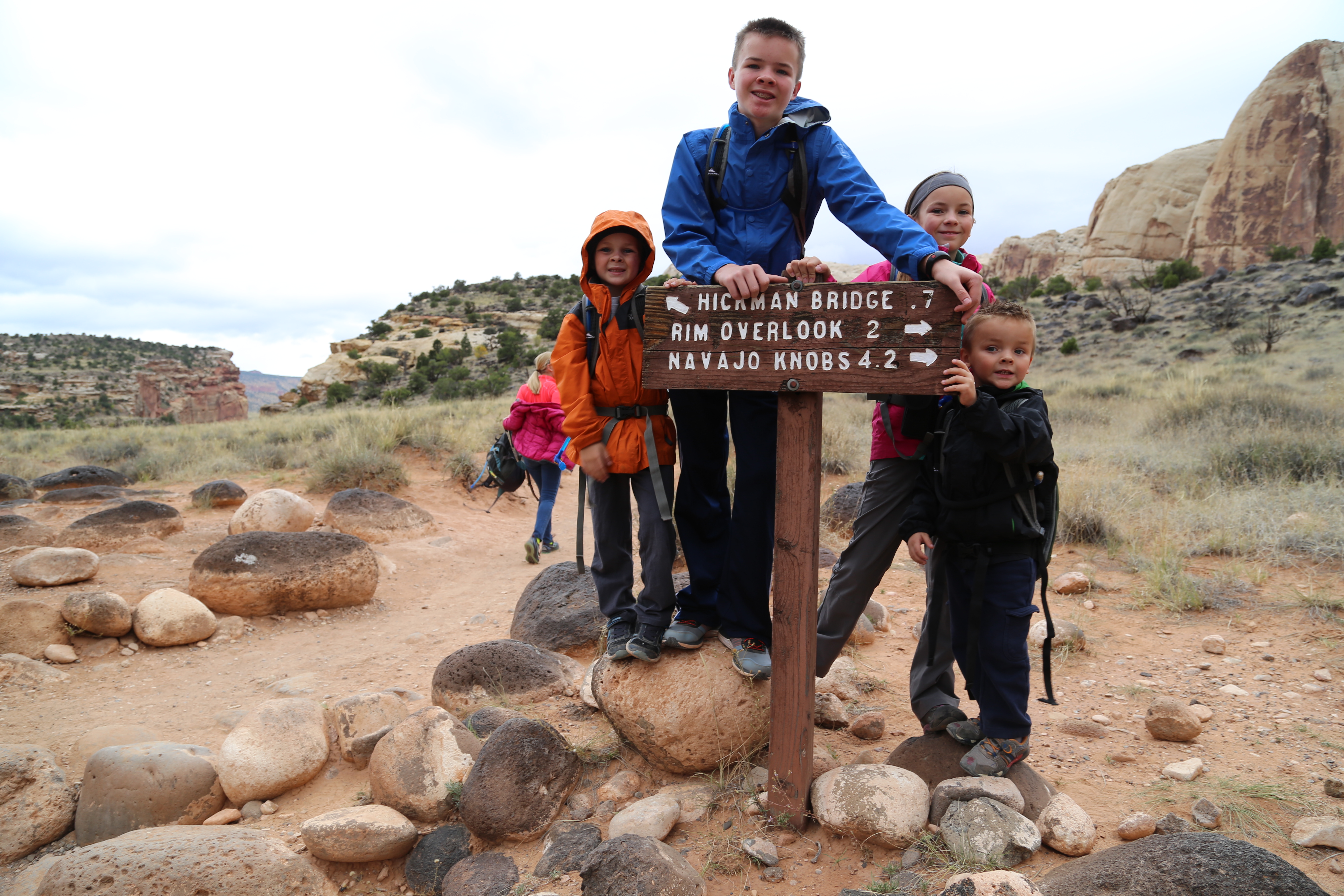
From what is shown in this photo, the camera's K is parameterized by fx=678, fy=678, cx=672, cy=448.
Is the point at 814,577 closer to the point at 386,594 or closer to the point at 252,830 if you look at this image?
the point at 252,830

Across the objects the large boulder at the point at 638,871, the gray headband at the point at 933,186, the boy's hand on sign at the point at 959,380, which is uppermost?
the gray headband at the point at 933,186

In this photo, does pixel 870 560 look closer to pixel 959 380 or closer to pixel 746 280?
pixel 959 380

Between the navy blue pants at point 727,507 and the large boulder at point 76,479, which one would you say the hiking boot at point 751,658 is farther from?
the large boulder at point 76,479

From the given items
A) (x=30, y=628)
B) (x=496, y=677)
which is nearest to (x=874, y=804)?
(x=496, y=677)

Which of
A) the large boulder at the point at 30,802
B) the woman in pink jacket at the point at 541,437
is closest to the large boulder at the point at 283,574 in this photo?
the woman in pink jacket at the point at 541,437

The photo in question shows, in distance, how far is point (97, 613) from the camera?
14.3 feet

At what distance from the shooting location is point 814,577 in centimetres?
215

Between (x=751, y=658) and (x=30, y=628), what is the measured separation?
15.3 ft

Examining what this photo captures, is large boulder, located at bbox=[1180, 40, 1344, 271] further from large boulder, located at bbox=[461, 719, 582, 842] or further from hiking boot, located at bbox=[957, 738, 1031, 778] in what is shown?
large boulder, located at bbox=[461, 719, 582, 842]

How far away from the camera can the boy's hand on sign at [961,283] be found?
188 cm

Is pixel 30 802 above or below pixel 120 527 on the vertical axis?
below

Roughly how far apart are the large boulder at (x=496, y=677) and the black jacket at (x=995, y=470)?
7.25ft

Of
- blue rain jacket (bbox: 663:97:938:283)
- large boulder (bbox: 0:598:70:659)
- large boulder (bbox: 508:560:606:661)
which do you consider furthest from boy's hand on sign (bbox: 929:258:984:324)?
large boulder (bbox: 0:598:70:659)

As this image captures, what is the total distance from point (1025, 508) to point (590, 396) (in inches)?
59.9
